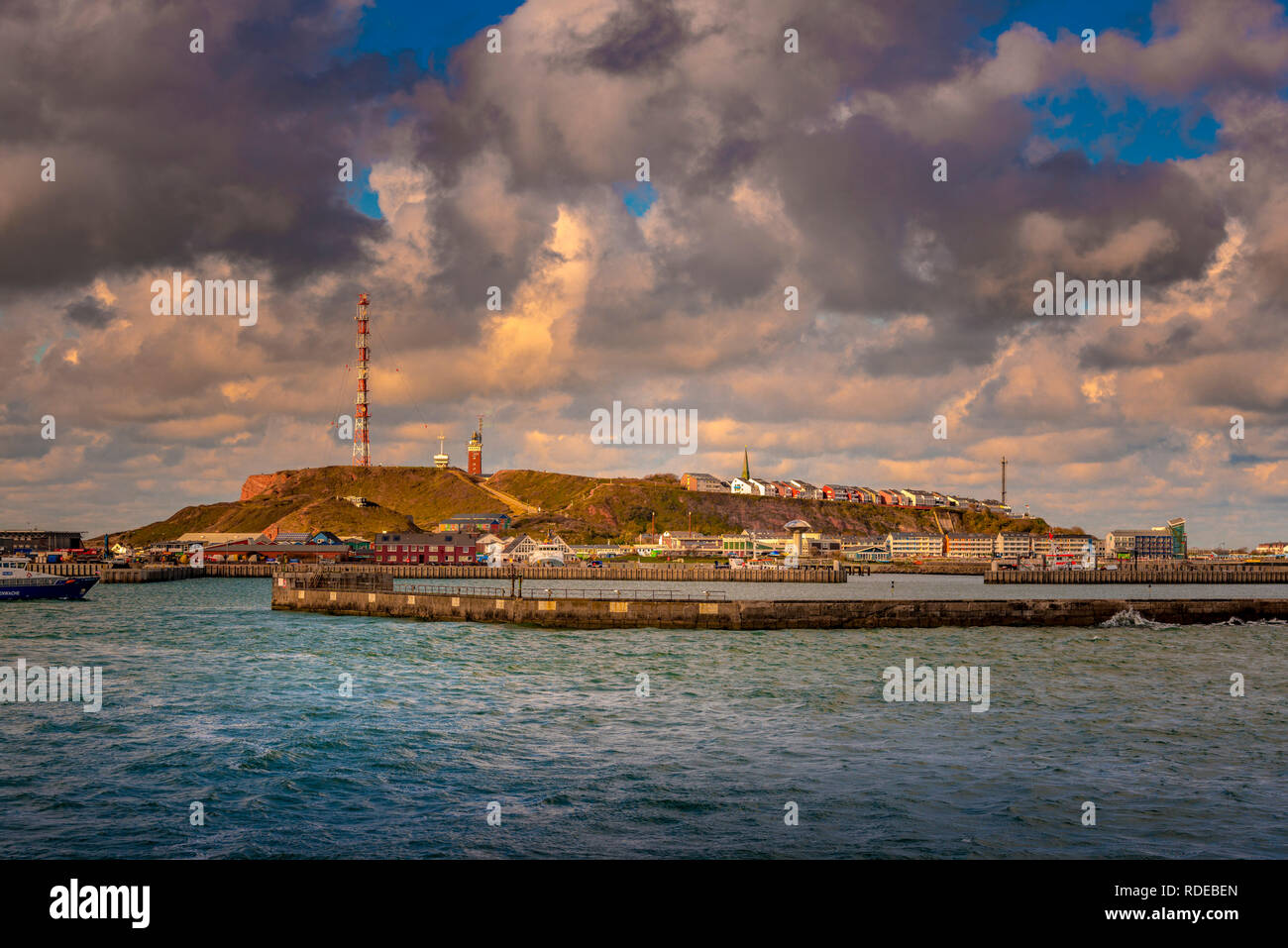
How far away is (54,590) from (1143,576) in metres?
164

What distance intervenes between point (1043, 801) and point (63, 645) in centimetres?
5081

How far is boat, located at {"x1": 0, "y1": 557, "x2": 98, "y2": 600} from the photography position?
86250 mm

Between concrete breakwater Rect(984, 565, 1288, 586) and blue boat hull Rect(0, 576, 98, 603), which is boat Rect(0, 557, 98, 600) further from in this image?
concrete breakwater Rect(984, 565, 1288, 586)

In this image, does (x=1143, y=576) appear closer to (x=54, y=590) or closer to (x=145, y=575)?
(x=54, y=590)

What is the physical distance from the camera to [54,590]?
8956cm

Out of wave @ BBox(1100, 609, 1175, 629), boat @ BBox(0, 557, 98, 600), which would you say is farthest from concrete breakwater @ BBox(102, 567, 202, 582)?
wave @ BBox(1100, 609, 1175, 629)

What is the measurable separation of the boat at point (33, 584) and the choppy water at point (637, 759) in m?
50.5

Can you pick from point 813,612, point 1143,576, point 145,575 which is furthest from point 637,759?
point 1143,576

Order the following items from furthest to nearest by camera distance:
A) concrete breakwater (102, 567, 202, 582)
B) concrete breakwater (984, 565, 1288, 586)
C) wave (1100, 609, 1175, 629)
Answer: concrete breakwater (984, 565, 1288, 586) → concrete breakwater (102, 567, 202, 582) → wave (1100, 609, 1175, 629)

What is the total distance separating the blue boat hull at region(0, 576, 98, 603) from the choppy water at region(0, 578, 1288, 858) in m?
50.5

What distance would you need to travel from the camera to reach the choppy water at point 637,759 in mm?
17016

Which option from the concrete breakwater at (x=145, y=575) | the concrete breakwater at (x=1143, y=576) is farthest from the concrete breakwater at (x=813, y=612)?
the concrete breakwater at (x=145, y=575)
